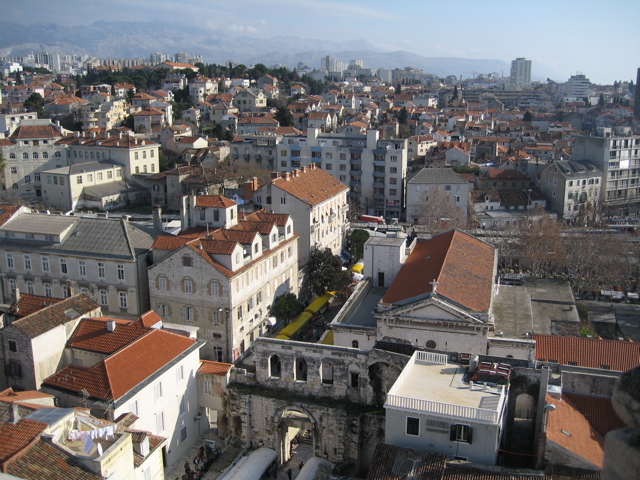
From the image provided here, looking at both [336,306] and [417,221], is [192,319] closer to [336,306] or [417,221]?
[336,306]

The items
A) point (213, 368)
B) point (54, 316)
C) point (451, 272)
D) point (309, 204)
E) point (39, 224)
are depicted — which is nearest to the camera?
point (54, 316)

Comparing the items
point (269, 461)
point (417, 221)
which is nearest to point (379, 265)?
point (269, 461)

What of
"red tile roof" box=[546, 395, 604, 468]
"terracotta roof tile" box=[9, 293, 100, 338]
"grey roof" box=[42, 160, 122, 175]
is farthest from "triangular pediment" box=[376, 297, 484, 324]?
"grey roof" box=[42, 160, 122, 175]

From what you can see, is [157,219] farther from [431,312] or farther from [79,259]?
[431,312]

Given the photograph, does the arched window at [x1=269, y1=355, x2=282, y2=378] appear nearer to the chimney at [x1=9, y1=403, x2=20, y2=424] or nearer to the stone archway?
the stone archway

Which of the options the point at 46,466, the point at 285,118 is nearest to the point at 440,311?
the point at 46,466
